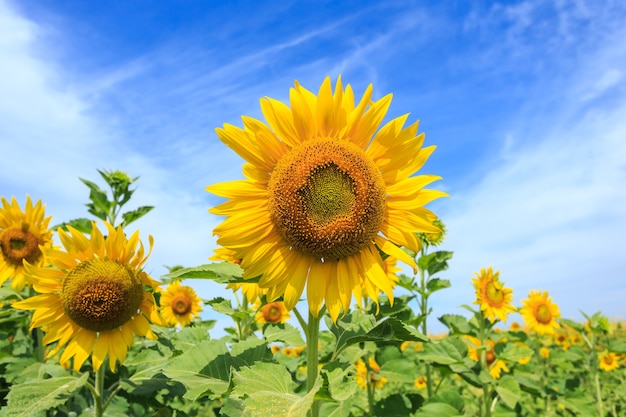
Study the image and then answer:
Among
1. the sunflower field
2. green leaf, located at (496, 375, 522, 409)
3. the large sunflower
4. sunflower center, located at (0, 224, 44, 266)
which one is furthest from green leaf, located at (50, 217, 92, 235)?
green leaf, located at (496, 375, 522, 409)

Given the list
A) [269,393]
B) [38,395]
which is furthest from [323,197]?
[38,395]

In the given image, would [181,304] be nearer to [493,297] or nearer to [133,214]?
[133,214]

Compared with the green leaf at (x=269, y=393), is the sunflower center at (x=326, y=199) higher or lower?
higher

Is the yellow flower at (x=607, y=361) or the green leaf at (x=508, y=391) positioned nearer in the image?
the green leaf at (x=508, y=391)

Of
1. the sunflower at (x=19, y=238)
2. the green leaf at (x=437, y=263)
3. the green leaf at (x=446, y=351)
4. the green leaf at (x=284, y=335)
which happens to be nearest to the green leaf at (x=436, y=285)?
the green leaf at (x=437, y=263)

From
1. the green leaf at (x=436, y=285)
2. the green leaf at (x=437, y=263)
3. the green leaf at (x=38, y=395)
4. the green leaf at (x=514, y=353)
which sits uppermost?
the green leaf at (x=437, y=263)

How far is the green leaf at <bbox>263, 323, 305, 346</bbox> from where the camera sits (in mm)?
3342

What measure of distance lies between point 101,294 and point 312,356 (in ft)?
6.40

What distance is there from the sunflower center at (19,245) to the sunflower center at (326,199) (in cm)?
417

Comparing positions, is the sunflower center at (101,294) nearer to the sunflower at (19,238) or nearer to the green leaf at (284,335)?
the green leaf at (284,335)

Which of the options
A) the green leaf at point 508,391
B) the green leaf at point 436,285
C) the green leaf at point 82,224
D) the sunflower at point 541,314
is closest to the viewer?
the green leaf at point 82,224

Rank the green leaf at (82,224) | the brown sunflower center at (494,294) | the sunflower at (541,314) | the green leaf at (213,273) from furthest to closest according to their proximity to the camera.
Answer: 1. the sunflower at (541,314)
2. the brown sunflower center at (494,294)
3. the green leaf at (82,224)
4. the green leaf at (213,273)

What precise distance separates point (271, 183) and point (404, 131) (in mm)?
689

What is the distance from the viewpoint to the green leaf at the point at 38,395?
3.29 meters
